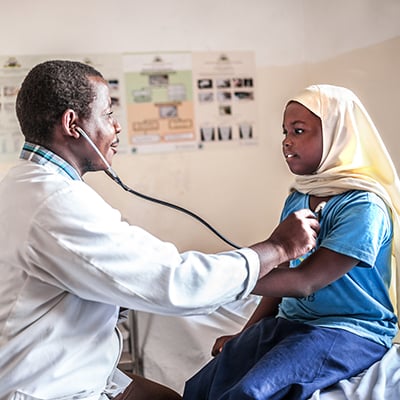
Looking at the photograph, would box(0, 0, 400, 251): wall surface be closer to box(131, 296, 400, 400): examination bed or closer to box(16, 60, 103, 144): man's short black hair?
box(131, 296, 400, 400): examination bed

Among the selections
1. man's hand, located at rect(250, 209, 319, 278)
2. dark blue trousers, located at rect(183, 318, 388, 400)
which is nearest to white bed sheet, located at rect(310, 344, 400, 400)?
dark blue trousers, located at rect(183, 318, 388, 400)

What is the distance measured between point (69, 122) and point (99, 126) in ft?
0.25

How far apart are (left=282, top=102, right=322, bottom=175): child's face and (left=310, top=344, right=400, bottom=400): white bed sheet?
55 centimetres

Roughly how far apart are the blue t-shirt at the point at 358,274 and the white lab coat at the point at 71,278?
0.31 metres

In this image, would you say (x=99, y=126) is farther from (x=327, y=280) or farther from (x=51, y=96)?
(x=327, y=280)

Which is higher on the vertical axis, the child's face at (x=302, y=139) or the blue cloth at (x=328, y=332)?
the child's face at (x=302, y=139)

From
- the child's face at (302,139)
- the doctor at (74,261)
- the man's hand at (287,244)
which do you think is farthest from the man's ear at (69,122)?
the child's face at (302,139)

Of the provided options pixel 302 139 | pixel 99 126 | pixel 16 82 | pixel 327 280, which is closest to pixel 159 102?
pixel 16 82

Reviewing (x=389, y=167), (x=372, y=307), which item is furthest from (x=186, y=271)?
(x=389, y=167)

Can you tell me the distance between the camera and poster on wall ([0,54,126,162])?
2.88m

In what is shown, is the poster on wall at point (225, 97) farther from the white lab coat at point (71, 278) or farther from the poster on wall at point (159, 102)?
the white lab coat at point (71, 278)

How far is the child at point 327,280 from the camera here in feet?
4.34

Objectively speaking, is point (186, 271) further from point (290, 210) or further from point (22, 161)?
point (290, 210)

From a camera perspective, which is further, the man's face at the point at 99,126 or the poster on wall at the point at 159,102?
the poster on wall at the point at 159,102
